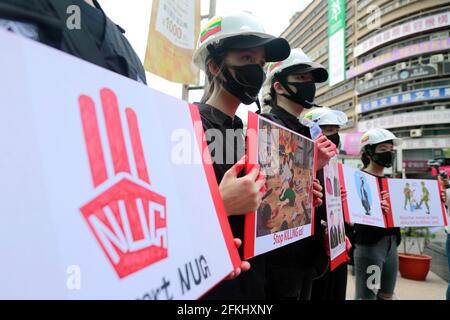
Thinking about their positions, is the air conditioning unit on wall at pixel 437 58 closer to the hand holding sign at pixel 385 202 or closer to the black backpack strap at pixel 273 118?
the hand holding sign at pixel 385 202

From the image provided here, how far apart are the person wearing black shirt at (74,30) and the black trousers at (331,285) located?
6.41 feet

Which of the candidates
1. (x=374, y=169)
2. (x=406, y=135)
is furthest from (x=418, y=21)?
(x=374, y=169)

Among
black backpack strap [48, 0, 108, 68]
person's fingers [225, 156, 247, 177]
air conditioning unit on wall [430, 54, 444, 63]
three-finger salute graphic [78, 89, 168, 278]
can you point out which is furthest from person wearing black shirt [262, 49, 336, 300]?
air conditioning unit on wall [430, 54, 444, 63]

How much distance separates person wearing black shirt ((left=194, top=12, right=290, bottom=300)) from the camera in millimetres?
1189

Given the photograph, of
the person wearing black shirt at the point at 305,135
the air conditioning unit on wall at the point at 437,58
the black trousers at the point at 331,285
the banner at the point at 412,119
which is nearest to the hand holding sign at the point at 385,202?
the black trousers at the point at 331,285

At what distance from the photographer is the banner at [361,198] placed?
98.1 inches

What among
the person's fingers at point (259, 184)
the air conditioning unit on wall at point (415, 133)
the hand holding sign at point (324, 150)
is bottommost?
the person's fingers at point (259, 184)

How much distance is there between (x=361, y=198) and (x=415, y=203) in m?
1.04

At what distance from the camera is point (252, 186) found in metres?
0.99

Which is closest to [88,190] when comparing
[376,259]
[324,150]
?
[324,150]

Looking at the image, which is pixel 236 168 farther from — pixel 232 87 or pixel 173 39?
pixel 173 39

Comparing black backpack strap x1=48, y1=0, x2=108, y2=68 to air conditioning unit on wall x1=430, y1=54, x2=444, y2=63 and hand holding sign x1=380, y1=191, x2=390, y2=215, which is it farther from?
air conditioning unit on wall x1=430, y1=54, x2=444, y2=63

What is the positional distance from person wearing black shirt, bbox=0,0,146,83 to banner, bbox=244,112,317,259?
17.5 inches

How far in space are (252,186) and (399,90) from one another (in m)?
40.1
